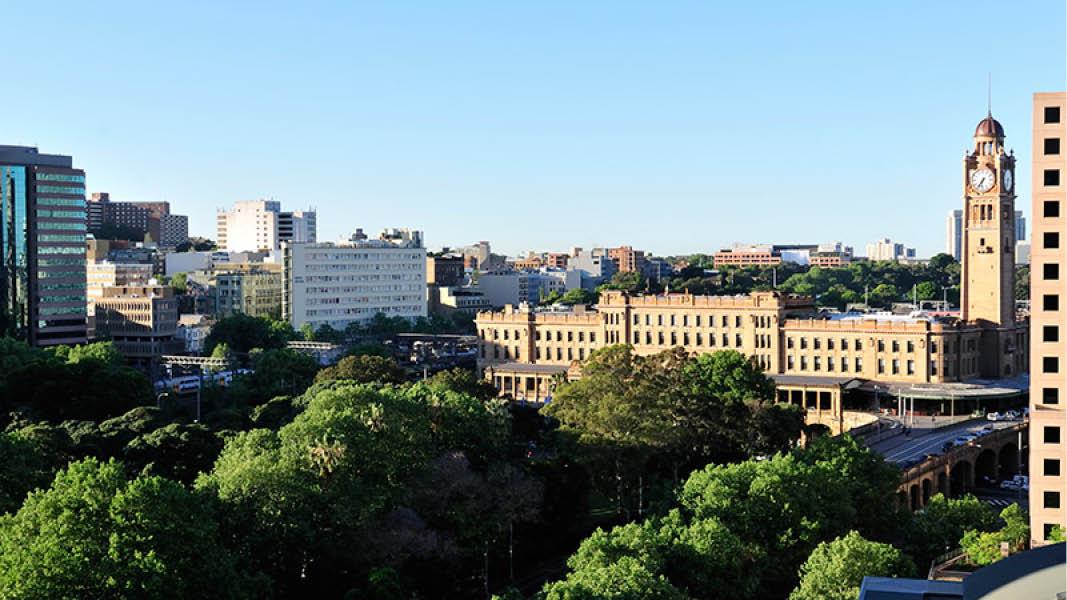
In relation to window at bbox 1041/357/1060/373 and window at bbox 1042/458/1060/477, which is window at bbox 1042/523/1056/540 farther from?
window at bbox 1041/357/1060/373

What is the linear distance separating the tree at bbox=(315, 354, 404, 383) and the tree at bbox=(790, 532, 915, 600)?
58500 millimetres

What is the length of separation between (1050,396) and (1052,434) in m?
1.78

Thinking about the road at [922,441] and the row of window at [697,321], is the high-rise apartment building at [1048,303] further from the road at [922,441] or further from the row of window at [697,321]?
the row of window at [697,321]

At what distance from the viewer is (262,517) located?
5253 centimetres

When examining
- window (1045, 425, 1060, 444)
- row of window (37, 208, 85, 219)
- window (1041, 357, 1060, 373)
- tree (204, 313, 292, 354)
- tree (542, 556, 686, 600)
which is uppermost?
row of window (37, 208, 85, 219)

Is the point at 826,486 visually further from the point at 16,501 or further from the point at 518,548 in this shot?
the point at 16,501

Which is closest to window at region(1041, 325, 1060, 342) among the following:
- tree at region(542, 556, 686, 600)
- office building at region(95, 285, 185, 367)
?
tree at region(542, 556, 686, 600)

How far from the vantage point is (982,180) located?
122m

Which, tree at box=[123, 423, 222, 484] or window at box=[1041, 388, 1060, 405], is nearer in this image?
window at box=[1041, 388, 1060, 405]

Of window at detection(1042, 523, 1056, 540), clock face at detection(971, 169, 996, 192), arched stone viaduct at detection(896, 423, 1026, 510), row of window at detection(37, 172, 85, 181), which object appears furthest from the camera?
row of window at detection(37, 172, 85, 181)

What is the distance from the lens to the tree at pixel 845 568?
50.1 metres

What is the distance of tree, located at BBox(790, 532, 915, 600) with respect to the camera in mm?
50094

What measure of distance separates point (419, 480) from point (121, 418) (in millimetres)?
28119

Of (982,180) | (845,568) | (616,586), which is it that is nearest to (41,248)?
(982,180)
